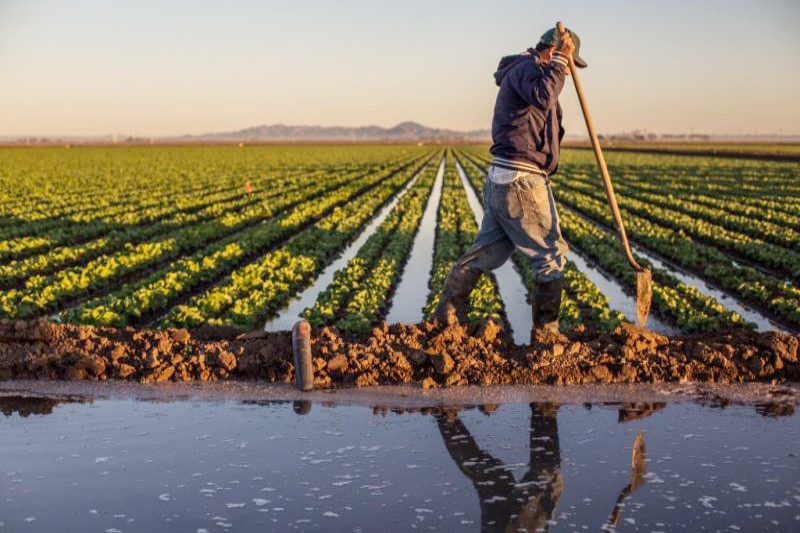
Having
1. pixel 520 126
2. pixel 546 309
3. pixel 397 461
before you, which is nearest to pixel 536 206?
pixel 520 126

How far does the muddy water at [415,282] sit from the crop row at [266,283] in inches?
53.4

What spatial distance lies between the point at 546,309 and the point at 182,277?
6456mm

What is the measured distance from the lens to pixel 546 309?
6773mm

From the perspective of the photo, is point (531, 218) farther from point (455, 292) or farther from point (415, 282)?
point (415, 282)

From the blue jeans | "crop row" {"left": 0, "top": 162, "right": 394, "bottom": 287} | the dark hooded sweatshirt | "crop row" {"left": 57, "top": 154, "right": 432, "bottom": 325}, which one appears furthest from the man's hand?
"crop row" {"left": 0, "top": 162, "right": 394, "bottom": 287}

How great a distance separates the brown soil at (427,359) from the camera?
249 inches

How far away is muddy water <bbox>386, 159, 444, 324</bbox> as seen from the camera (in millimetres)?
9922

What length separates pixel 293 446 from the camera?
193 inches

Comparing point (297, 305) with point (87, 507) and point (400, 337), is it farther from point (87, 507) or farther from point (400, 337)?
point (87, 507)

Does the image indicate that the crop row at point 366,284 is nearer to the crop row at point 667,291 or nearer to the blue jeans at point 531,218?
the blue jeans at point 531,218

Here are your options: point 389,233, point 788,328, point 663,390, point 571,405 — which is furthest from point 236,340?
point 389,233

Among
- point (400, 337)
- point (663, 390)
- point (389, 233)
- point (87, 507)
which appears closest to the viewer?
point (87, 507)

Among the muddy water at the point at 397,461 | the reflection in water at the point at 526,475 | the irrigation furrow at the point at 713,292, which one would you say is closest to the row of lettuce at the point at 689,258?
the irrigation furrow at the point at 713,292

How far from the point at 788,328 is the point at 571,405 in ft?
15.6
